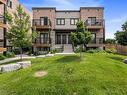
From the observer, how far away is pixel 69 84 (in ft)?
50.0

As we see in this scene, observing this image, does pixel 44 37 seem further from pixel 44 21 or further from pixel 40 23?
pixel 44 21

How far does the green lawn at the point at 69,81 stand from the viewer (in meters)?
14.6

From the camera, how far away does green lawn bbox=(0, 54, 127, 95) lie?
14.6 metres

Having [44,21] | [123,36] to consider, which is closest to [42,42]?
[44,21]

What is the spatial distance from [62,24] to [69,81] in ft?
116

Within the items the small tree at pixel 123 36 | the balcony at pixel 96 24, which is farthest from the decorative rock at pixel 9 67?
the small tree at pixel 123 36

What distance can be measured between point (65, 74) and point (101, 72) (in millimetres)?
2662

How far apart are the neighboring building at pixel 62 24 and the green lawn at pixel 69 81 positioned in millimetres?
28017

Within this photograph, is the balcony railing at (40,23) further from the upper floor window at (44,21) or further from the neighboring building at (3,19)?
the neighboring building at (3,19)

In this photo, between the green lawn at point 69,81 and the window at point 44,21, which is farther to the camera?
the window at point 44,21

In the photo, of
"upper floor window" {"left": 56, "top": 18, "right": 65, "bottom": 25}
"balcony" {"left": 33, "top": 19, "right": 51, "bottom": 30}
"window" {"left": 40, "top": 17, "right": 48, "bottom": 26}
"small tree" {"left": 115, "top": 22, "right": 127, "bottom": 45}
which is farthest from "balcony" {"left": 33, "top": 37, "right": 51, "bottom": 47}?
"small tree" {"left": 115, "top": 22, "right": 127, "bottom": 45}

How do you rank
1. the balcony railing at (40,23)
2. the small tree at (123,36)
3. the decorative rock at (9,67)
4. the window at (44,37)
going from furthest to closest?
the small tree at (123,36)
the window at (44,37)
the balcony railing at (40,23)
the decorative rock at (9,67)

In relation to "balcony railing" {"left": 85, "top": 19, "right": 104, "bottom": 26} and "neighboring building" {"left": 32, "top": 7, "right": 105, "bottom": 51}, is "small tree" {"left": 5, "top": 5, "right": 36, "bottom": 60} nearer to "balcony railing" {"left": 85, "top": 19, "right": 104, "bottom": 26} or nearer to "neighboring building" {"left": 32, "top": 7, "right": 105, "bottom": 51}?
"neighboring building" {"left": 32, "top": 7, "right": 105, "bottom": 51}

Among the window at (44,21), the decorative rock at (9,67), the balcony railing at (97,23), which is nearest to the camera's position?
the decorative rock at (9,67)
